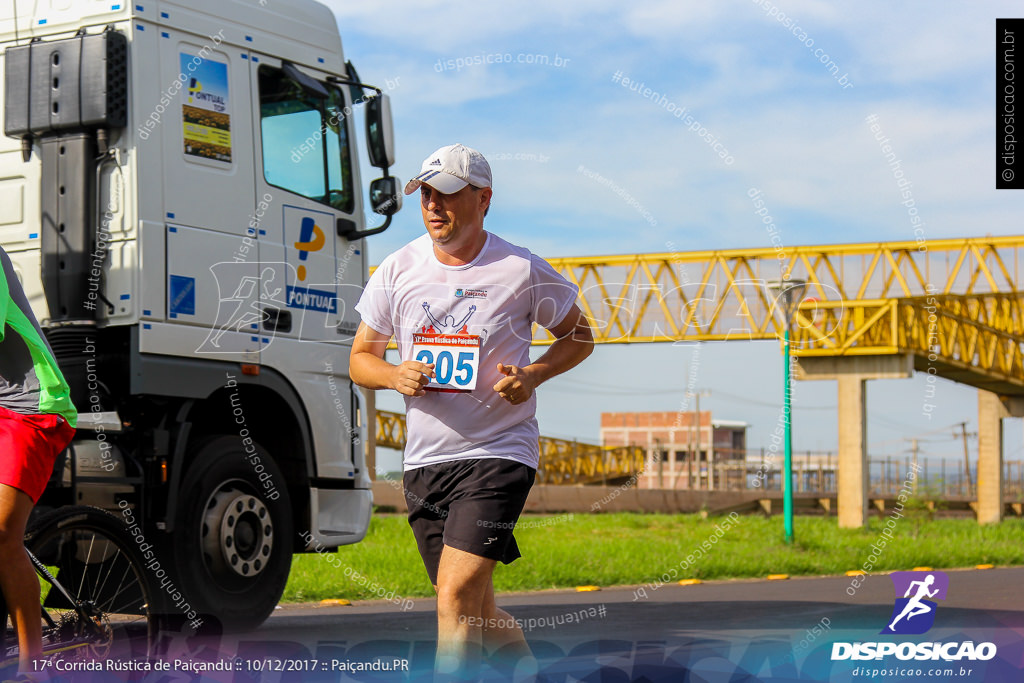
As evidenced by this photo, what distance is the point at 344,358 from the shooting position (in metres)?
10.4

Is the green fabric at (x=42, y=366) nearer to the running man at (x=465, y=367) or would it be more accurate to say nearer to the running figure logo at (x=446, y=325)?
the running man at (x=465, y=367)

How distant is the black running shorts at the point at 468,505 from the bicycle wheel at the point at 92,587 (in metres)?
1.60

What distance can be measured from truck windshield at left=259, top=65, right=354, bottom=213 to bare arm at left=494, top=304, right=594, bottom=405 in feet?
→ 15.5

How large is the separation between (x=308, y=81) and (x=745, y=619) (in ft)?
16.4

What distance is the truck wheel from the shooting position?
903 centimetres

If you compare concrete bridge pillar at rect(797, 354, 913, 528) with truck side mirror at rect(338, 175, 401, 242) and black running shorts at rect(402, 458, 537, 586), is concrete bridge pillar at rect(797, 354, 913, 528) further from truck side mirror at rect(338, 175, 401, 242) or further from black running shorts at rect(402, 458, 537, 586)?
black running shorts at rect(402, 458, 537, 586)

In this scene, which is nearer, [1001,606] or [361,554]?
[1001,606]

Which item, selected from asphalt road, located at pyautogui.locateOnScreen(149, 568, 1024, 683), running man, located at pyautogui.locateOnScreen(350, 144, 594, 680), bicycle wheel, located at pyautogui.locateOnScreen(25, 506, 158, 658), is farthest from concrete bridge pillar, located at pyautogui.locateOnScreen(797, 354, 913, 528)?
running man, located at pyautogui.locateOnScreen(350, 144, 594, 680)

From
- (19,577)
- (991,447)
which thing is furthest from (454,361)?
(991,447)

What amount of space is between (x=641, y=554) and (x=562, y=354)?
12910mm

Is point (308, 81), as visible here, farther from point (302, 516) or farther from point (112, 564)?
point (112, 564)

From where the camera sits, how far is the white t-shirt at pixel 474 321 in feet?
17.4

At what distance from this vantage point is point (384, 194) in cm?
1027

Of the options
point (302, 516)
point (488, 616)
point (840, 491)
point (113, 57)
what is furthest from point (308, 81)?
point (840, 491)
